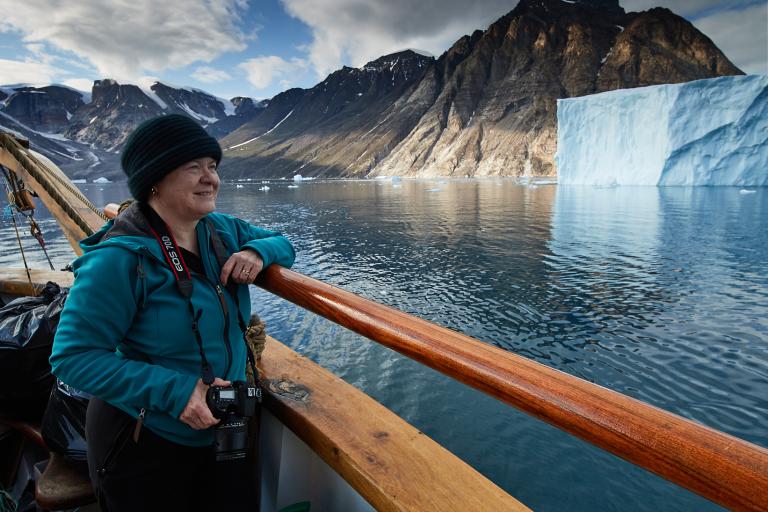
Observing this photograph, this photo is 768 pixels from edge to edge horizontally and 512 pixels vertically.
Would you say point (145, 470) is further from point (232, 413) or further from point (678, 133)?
point (678, 133)

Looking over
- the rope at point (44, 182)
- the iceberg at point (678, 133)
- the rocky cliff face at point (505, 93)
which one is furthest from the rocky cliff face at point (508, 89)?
the rope at point (44, 182)

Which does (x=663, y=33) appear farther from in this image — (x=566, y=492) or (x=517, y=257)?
(x=566, y=492)

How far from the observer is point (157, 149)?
1.24 metres

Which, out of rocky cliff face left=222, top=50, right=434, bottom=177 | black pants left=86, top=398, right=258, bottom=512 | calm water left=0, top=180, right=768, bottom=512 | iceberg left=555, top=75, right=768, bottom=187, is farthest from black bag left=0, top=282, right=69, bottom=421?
rocky cliff face left=222, top=50, right=434, bottom=177

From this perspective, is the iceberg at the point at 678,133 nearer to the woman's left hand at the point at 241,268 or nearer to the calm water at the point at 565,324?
the calm water at the point at 565,324

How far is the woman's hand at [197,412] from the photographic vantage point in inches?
45.2

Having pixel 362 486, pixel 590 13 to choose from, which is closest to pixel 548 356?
pixel 362 486

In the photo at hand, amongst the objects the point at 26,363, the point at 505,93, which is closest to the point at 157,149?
the point at 26,363

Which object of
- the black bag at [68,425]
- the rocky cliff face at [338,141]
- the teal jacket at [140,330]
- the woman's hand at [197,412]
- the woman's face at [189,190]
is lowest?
the black bag at [68,425]

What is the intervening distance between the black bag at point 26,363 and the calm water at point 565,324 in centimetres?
369

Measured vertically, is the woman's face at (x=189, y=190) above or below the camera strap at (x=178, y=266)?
above

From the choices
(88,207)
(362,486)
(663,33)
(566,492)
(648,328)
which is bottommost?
(566,492)

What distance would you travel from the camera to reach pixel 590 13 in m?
123

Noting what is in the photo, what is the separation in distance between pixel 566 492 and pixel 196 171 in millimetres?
4240
